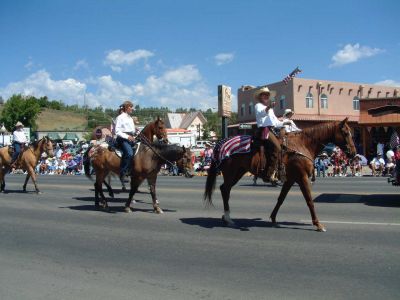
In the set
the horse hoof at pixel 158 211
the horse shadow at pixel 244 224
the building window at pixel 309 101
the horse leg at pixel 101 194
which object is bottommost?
the horse shadow at pixel 244 224

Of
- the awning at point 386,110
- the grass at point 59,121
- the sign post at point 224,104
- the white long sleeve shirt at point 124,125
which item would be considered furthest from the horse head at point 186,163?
the grass at point 59,121

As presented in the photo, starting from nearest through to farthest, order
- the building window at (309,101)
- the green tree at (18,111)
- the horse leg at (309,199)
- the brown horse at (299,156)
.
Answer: the horse leg at (309,199) < the brown horse at (299,156) < the building window at (309,101) < the green tree at (18,111)

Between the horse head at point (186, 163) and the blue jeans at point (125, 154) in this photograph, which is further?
the horse head at point (186, 163)

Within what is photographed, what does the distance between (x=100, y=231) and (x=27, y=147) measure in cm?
848

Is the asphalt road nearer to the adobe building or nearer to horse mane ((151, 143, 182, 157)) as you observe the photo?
horse mane ((151, 143, 182, 157))

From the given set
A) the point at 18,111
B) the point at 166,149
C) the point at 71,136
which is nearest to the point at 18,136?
the point at 166,149

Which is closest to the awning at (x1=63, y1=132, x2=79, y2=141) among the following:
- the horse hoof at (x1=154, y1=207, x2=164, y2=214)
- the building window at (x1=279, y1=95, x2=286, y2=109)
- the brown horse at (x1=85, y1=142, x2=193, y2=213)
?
the building window at (x1=279, y1=95, x2=286, y2=109)

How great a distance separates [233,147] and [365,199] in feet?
17.2

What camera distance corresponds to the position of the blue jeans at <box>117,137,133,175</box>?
34.8 ft

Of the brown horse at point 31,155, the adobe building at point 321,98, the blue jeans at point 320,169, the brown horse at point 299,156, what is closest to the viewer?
the brown horse at point 299,156

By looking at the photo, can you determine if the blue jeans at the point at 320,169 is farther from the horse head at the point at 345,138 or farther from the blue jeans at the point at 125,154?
the blue jeans at the point at 125,154

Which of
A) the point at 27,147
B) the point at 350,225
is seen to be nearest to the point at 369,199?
the point at 350,225

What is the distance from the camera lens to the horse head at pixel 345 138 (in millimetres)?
8734

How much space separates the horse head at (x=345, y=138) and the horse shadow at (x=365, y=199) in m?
3.05
